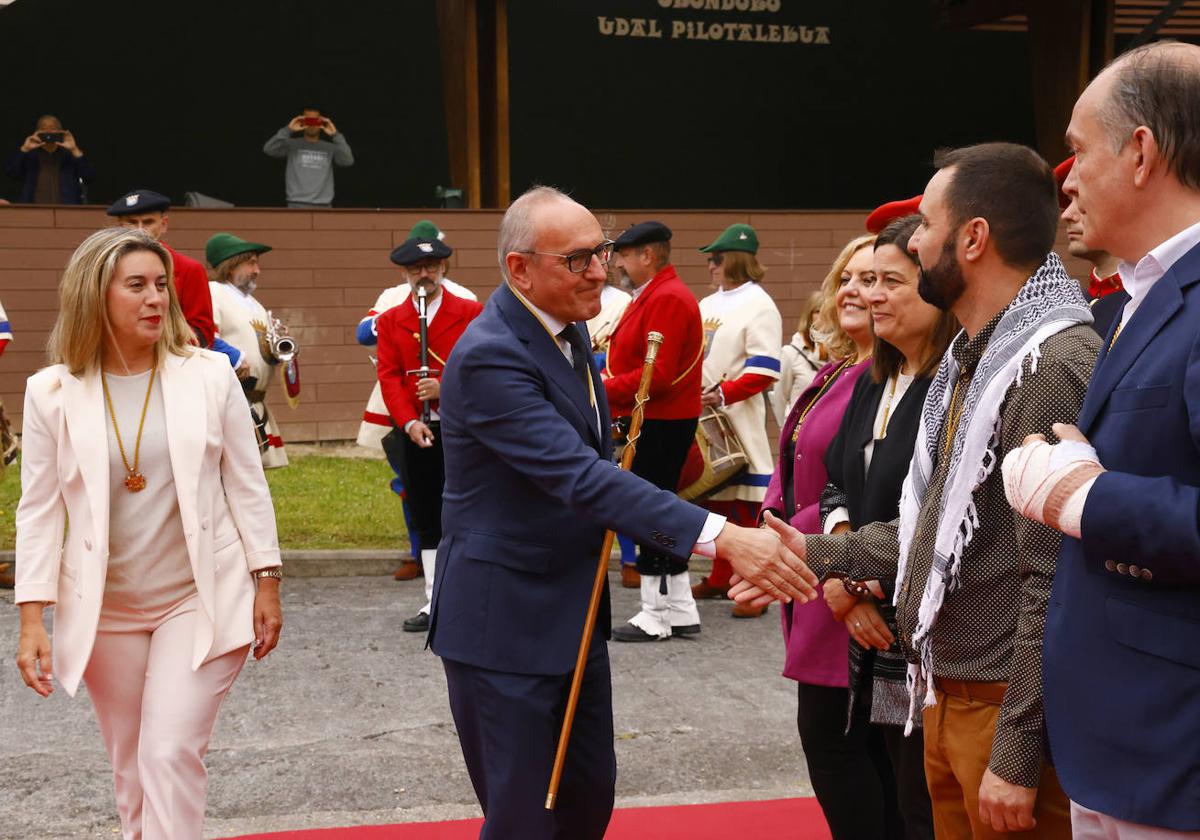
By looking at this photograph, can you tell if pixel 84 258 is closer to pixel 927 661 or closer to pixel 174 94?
pixel 927 661

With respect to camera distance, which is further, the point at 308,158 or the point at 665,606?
the point at 308,158

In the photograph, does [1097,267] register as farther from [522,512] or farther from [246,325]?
[246,325]

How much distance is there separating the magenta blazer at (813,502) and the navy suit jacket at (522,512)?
0.69 meters

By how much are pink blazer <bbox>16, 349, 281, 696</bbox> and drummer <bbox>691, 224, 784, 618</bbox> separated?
15.4ft

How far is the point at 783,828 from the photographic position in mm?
5023

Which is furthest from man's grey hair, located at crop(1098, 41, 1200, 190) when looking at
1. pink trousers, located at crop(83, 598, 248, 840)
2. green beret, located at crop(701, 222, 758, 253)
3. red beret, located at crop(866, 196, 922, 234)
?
green beret, located at crop(701, 222, 758, 253)

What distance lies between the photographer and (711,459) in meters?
8.61

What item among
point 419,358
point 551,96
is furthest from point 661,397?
point 551,96

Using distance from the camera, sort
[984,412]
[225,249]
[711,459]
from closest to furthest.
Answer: [984,412], [711,459], [225,249]

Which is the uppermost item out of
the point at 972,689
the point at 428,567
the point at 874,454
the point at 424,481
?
the point at 874,454

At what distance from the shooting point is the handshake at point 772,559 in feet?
11.7

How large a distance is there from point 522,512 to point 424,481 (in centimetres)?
479

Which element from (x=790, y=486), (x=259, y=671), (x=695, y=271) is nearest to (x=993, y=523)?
(x=790, y=486)

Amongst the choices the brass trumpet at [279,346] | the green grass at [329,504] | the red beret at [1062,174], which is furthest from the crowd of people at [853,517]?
the green grass at [329,504]
